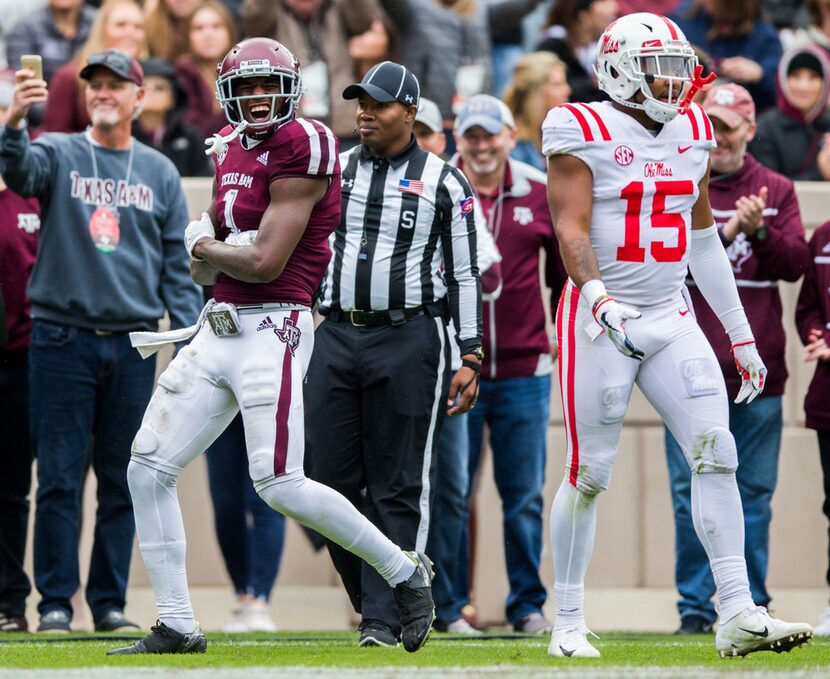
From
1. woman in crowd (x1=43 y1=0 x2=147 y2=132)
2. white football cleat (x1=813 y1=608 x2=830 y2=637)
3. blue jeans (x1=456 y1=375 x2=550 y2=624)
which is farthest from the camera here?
woman in crowd (x1=43 y1=0 x2=147 y2=132)

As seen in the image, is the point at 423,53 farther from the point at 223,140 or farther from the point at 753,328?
the point at 223,140

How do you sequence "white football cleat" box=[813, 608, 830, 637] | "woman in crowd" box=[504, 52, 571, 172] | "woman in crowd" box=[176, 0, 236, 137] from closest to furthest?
"white football cleat" box=[813, 608, 830, 637] < "woman in crowd" box=[504, 52, 571, 172] < "woman in crowd" box=[176, 0, 236, 137]

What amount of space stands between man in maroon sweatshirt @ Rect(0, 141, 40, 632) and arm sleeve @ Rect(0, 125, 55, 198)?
18.3 inches

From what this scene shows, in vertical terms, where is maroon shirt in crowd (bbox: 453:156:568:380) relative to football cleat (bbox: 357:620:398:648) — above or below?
above

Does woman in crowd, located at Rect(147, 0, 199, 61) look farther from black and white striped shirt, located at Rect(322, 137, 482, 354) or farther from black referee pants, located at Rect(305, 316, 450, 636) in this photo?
black referee pants, located at Rect(305, 316, 450, 636)

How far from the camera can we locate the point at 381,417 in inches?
238

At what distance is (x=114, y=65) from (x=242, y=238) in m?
2.20

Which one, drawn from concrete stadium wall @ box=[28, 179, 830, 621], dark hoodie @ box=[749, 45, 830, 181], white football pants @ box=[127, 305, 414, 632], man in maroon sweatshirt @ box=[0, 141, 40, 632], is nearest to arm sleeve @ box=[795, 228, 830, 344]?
concrete stadium wall @ box=[28, 179, 830, 621]

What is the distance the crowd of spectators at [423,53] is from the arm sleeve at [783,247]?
6.49 ft

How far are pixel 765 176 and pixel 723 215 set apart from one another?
33 centimetres

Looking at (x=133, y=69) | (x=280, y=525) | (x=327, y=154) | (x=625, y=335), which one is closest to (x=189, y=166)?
(x=133, y=69)

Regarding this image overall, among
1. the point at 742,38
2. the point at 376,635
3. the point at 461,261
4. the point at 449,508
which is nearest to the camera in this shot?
the point at 376,635

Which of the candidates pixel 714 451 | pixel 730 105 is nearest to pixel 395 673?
pixel 714 451

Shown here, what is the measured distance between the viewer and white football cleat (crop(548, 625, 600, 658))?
5248 mm
